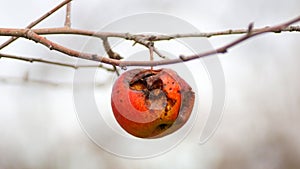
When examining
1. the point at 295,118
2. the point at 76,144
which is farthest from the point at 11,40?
the point at 295,118

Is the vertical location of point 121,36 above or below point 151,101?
above

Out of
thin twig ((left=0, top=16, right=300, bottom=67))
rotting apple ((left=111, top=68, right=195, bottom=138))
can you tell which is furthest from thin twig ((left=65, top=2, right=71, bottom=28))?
rotting apple ((left=111, top=68, right=195, bottom=138))

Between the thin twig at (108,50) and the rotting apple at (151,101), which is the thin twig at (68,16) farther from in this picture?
the rotting apple at (151,101)

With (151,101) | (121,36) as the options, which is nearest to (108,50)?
(121,36)

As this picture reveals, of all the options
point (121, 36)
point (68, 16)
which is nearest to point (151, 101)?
point (121, 36)

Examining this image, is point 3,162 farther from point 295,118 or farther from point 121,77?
point 121,77

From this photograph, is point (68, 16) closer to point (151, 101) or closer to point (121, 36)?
point (121, 36)

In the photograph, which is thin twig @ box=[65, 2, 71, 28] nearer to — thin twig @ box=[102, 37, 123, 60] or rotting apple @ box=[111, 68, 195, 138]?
thin twig @ box=[102, 37, 123, 60]

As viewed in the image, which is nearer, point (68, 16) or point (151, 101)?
point (151, 101)

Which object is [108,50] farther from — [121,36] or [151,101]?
[151,101]
